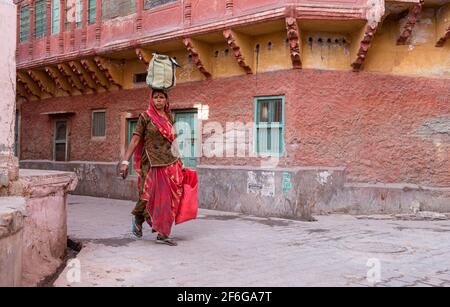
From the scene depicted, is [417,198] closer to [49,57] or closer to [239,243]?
[239,243]

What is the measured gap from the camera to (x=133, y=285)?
13.4ft

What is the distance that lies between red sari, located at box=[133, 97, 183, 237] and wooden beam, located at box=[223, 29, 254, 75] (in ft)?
14.2

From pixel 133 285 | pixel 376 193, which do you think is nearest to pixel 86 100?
pixel 376 193

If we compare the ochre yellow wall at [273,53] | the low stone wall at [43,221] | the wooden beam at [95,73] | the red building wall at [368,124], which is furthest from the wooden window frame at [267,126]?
the wooden beam at [95,73]

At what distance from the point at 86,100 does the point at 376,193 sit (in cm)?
947

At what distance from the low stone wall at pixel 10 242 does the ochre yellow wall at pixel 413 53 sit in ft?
26.6

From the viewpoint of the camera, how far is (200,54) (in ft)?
36.1

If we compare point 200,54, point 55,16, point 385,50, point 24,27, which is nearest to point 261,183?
point 200,54

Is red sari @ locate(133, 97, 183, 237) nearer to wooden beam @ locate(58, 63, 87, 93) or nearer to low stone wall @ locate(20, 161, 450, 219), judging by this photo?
low stone wall @ locate(20, 161, 450, 219)

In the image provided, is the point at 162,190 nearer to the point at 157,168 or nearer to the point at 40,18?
the point at 157,168

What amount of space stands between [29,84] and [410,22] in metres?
12.6

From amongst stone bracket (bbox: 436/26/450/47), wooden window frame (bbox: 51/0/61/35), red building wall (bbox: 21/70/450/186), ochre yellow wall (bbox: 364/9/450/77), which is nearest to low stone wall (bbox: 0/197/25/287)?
red building wall (bbox: 21/70/450/186)

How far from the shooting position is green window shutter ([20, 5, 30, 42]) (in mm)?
16094

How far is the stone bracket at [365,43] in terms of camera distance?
9.10 m
